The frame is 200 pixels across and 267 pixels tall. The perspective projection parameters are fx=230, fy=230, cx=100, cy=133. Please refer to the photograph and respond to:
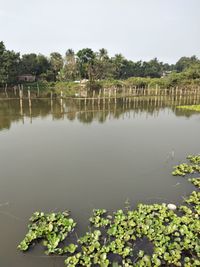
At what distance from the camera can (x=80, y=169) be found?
7199 mm

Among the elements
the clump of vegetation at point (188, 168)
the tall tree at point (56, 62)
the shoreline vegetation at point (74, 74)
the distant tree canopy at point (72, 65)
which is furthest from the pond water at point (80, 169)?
the tall tree at point (56, 62)

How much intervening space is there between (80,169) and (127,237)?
3.27m

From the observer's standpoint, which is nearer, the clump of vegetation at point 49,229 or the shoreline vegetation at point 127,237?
the shoreline vegetation at point 127,237

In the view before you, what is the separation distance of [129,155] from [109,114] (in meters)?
8.34

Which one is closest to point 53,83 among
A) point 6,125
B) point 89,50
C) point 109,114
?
point 89,50

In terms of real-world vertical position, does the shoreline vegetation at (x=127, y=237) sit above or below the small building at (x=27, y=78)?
below

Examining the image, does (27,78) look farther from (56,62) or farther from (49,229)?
(49,229)

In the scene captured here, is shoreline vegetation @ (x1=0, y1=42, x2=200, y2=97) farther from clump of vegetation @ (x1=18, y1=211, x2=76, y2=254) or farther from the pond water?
clump of vegetation @ (x1=18, y1=211, x2=76, y2=254)

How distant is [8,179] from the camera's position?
6492 millimetres

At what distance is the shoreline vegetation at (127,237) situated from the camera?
3.80 metres

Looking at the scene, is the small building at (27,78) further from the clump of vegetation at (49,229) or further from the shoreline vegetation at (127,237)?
the shoreline vegetation at (127,237)

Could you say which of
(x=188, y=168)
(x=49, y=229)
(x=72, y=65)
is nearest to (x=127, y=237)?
(x=49, y=229)

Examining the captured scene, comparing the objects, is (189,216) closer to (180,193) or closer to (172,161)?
(180,193)

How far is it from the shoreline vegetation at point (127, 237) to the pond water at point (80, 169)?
0.23 m
